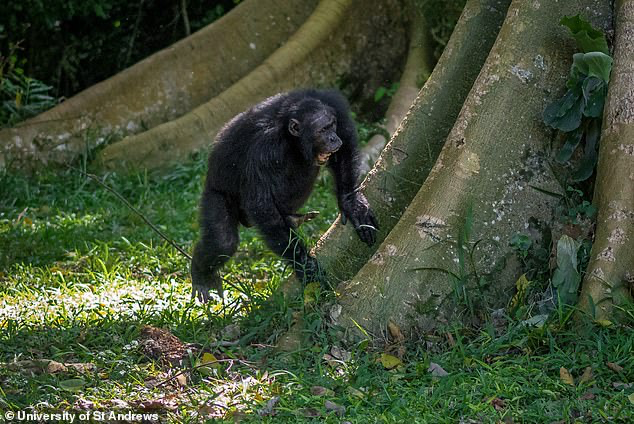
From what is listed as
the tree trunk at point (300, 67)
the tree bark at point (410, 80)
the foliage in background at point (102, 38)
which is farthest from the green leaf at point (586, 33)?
the foliage in background at point (102, 38)

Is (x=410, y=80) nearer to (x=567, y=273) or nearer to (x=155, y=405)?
(x=567, y=273)

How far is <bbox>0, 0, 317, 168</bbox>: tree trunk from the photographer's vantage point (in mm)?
9125

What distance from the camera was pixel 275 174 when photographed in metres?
5.52

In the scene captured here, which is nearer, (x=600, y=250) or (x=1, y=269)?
(x=600, y=250)

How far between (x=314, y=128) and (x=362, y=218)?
767mm

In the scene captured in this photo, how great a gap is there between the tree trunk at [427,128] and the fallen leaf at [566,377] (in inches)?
56.6

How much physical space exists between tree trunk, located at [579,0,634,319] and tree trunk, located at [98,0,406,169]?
559 cm

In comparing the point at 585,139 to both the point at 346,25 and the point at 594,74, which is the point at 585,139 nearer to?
the point at 594,74

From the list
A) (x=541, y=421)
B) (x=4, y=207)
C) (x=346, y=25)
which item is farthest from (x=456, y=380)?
(x=346, y=25)

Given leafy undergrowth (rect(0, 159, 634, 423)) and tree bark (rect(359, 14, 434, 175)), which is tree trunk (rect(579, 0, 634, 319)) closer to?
leafy undergrowth (rect(0, 159, 634, 423))

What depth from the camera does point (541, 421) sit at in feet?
11.8

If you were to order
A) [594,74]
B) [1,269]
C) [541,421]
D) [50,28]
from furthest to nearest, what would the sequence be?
[50,28] → [1,269] → [594,74] → [541,421]

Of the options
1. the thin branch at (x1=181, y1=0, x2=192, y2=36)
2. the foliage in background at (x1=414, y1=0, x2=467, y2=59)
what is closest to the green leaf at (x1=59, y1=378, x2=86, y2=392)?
the foliage in background at (x1=414, y1=0, x2=467, y2=59)

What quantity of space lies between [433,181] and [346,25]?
233 inches
